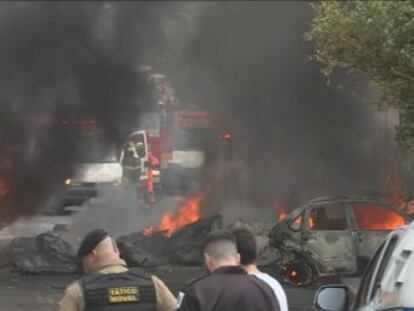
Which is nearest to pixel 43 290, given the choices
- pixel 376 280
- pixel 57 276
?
pixel 57 276

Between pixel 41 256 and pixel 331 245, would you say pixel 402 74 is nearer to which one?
pixel 331 245

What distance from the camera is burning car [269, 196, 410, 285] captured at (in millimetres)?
10039

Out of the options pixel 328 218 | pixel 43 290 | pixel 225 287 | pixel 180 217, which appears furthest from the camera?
pixel 180 217

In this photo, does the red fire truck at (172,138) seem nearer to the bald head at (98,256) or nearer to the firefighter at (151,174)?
the firefighter at (151,174)

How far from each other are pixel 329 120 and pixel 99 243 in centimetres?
1259

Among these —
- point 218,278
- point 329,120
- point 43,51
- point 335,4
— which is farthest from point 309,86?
point 218,278

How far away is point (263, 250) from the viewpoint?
11.3m

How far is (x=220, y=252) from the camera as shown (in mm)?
2910

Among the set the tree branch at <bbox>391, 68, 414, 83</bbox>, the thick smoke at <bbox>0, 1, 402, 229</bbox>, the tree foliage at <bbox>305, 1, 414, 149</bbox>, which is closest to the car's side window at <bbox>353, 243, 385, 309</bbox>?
the tree foliage at <bbox>305, 1, 414, 149</bbox>

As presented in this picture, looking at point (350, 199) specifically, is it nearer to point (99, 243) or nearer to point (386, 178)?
point (386, 178)

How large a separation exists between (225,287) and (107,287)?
1.39 feet

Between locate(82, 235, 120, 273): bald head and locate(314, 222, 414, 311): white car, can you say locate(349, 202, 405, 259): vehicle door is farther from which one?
locate(82, 235, 120, 273): bald head

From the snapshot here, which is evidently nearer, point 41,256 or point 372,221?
point 372,221

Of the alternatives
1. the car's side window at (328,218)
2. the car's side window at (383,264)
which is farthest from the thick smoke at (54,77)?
the car's side window at (383,264)
